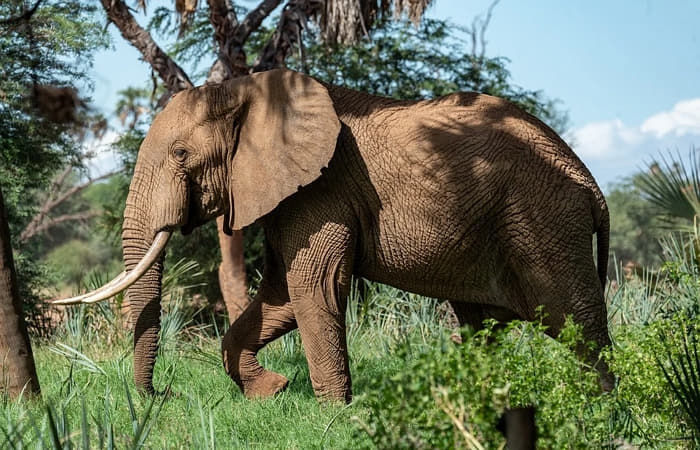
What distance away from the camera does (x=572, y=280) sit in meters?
5.25

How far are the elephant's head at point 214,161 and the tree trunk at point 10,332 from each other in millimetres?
624

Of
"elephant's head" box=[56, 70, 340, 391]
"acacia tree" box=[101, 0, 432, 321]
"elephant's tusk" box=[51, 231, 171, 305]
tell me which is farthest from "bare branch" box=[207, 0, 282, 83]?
"elephant's tusk" box=[51, 231, 171, 305]

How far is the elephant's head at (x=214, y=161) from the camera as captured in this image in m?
5.41

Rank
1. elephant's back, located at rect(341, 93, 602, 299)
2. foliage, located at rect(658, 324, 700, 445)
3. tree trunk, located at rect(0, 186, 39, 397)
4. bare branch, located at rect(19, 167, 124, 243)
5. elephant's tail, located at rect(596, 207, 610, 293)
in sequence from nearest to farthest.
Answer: foliage, located at rect(658, 324, 700, 445) → elephant's back, located at rect(341, 93, 602, 299) → elephant's tail, located at rect(596, 207, 610, 293) → tree trunk, located at rect(0, 186, 39, 397) → bare branch, located at rect(19, 167, 124, 243)

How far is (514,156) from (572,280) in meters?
0.82

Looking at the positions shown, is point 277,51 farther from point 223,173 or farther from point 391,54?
point 223,173

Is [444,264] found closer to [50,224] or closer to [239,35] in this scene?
[239,35]

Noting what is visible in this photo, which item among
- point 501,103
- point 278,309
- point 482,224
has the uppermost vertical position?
point 501,103

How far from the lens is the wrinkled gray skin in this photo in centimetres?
526

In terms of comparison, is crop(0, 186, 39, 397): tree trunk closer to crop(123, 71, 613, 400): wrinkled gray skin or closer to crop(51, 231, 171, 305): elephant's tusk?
crop(51, 231, 171, 305): elephant's tusk

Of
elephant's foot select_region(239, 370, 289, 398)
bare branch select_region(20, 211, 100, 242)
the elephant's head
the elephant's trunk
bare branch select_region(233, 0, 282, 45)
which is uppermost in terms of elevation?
bare branch select_region(233, 0, 282, 45)

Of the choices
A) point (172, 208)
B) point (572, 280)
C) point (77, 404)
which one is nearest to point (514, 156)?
point (572, 280)

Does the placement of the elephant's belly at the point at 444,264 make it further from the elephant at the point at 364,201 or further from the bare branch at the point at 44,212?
the bare branch at the point at 44,212

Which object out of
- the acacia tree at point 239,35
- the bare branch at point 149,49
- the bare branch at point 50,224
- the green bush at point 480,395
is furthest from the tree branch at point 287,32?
the green bush at point 480,395
